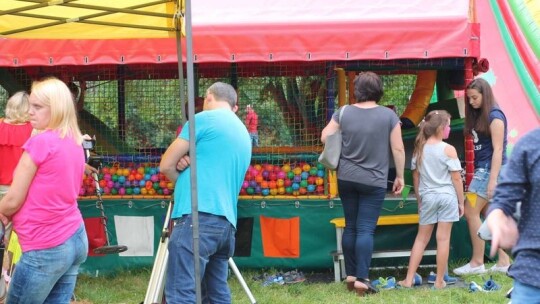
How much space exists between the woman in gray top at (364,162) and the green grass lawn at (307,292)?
230mm

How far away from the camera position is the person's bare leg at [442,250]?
661 cm

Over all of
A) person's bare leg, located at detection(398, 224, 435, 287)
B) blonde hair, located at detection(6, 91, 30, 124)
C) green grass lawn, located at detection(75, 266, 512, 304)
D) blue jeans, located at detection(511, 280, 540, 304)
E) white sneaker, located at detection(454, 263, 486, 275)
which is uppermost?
blonde hair, located at detection(6, 91, 30, 124)

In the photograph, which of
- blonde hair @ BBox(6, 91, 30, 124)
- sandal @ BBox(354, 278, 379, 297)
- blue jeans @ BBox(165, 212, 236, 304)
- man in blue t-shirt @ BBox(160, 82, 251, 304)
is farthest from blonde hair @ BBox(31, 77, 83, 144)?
sandal @ BBox(354, 278, 379, 297)

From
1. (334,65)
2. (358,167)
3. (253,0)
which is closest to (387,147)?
(358,167)

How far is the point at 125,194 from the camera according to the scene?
7508 millimetres

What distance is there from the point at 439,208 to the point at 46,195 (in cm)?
379

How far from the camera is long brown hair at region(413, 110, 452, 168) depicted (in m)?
6.61

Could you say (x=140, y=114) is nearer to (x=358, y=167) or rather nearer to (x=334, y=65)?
(x=334, y=65)

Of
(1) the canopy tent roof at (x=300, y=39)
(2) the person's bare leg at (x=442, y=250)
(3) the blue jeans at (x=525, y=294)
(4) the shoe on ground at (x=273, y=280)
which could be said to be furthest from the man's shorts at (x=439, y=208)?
(3) the blue jeans at (x=525, y=294)

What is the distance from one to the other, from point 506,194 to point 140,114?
549 centimetres

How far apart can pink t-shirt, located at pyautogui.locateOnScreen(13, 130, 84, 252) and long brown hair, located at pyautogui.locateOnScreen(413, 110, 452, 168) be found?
361 cm

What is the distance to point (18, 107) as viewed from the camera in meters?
6.12

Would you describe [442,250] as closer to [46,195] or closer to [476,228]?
[476,228]

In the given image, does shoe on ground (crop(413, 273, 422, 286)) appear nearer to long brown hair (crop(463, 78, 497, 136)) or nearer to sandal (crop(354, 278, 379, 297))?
sandal (crop(354, 278, 379, 297))
